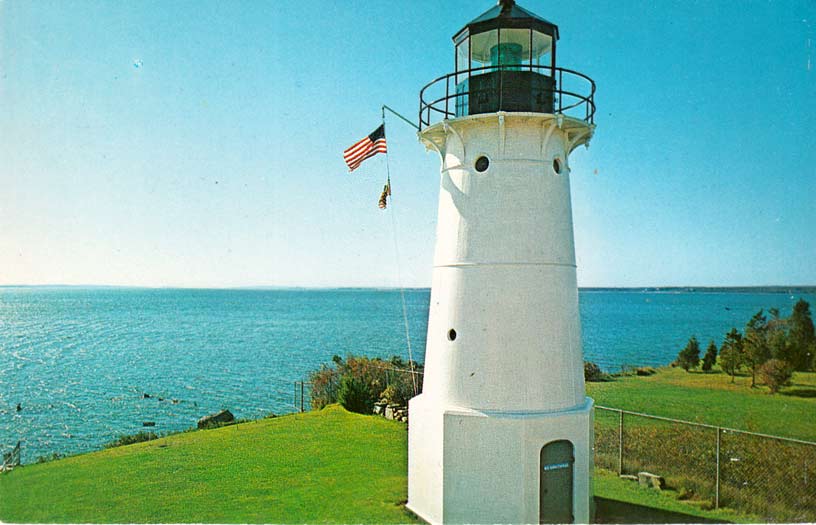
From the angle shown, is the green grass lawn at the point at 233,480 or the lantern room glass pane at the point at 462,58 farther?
the green grass lawn at the point at 233,480

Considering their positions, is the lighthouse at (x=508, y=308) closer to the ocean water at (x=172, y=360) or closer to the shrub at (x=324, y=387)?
the shrub at (x=324, y=387)

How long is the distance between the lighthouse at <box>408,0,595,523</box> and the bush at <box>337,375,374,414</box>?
31.5 feet

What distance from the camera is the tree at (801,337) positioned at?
26938 millimetres

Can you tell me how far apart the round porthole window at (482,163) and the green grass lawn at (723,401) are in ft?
48.3

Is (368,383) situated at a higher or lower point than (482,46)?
lower

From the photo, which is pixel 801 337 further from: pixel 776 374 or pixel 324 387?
pixel 324 387

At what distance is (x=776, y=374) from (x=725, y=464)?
46.0 feet

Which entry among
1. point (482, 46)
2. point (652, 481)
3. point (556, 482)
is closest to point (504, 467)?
point (556, 482)

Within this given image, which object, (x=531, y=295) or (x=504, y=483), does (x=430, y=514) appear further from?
(x=531, y=295)

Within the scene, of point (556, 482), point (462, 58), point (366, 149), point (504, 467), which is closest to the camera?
point (504, 467)

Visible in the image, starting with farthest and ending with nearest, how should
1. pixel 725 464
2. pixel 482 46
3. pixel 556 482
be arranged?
pixel 725 464
pixel 482 46
pixel 556 482

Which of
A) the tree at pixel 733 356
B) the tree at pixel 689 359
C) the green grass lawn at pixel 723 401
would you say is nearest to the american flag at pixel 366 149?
the green grass lawn at pixel 723 401

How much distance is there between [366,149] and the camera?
13.0 metres

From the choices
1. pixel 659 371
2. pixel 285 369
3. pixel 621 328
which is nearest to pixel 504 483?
pixel 659 371
